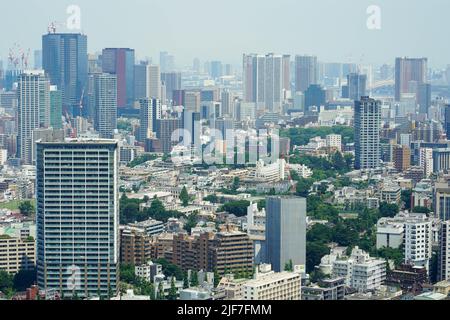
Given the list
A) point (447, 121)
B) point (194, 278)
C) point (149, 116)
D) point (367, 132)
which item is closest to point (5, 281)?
point (194, 278)

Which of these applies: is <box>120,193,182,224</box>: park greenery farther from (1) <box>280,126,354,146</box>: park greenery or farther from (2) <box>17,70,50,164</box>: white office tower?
(1) <box>280,126,354,146</box>: park greenery

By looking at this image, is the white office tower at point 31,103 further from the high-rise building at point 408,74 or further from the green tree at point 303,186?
the high-rise building at point 408,74

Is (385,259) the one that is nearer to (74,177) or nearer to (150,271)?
(150,271)

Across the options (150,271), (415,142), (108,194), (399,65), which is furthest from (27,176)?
(415,142)

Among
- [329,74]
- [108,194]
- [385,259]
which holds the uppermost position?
[329,74]

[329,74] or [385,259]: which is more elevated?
[329,74]

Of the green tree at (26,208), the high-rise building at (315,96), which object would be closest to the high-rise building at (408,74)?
the high-rise building at (315,96)

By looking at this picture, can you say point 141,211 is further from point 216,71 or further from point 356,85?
point 356,85
